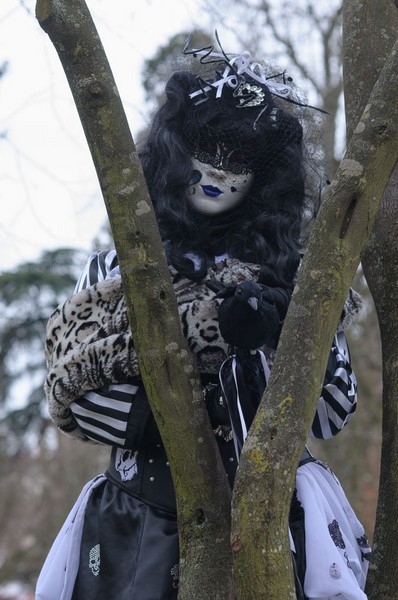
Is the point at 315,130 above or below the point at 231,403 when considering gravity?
above

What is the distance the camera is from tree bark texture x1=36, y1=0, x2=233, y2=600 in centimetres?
189

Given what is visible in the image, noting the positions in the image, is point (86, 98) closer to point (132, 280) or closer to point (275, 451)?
point (132, 280)

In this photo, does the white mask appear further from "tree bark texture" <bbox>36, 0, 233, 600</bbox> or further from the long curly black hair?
"tree bark texture" <bbox>36, 0, 233, 600</bbox>

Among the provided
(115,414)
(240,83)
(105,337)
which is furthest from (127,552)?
(240,83)

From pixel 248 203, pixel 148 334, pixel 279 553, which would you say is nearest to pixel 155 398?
pixel 148 334

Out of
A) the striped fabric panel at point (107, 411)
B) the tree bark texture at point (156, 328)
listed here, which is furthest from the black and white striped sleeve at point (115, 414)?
the tree bark texture at point (156, 328)

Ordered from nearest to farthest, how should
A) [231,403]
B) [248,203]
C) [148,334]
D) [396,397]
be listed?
[148,334]
[231,403]
[396,397]
[248,203]

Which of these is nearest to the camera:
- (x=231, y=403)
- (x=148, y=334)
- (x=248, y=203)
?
(x=148, y=334)

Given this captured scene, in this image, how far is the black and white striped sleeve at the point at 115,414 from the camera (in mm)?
2193

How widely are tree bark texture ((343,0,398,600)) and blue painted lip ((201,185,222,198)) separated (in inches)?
17.5

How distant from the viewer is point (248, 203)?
2.52 metres

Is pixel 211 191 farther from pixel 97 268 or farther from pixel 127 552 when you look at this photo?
pixel 127 552

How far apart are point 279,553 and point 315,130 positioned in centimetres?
138

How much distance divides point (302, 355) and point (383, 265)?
0.70m
